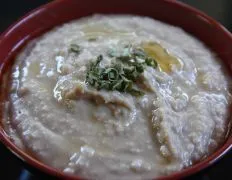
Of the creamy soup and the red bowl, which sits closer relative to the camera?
the creamy soup

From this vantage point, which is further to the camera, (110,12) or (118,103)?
(110,12)

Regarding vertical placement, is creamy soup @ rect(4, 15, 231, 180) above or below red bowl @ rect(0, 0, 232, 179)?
below

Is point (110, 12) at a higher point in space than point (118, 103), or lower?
higher

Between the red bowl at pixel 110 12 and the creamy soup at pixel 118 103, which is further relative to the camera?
the red bowl at pixel 110 12

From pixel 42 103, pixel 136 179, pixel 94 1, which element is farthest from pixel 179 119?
pixel 94 1

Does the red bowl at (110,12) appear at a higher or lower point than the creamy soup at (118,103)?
higher
